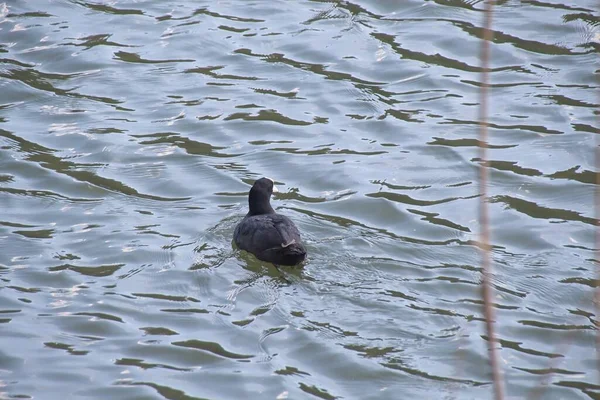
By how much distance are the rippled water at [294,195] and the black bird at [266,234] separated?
15 centimetres

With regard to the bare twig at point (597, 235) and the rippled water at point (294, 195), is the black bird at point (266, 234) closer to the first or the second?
the rippled water at point (294, 195)

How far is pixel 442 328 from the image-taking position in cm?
634

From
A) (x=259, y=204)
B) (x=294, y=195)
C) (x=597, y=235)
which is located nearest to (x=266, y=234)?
(x=259, y=204)

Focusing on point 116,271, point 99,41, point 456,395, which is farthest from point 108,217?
point 99,41

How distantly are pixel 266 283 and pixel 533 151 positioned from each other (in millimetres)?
3724

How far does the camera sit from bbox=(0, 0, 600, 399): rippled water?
19.9 ft

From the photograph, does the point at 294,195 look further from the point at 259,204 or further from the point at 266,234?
the point at 266,234

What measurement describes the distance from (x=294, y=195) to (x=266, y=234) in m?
1.41

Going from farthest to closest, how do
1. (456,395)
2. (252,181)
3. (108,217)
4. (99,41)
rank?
(99,41) → (252,181) → (108,217) → (456,395)

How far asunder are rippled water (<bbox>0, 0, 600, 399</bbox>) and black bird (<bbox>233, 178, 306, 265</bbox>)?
152 millimetres

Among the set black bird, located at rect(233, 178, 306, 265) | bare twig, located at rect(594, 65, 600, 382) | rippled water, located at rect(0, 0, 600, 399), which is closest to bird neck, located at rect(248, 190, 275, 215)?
black bird, located at rect(233, 178, 306, 265)

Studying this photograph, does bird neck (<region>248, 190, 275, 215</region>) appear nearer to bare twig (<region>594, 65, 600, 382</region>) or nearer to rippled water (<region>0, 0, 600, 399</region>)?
rippled water (<region>0, 0, 600, 399</region>)

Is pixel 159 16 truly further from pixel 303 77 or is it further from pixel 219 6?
pixel 303 77

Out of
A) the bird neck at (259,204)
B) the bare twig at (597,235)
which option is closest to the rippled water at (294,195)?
the bare twig at (597,235)
